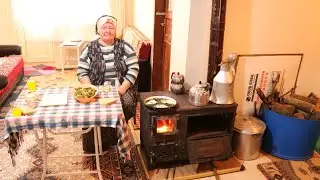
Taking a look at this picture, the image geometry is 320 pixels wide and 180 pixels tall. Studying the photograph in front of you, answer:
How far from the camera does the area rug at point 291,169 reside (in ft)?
7.18

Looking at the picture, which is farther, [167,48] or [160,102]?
[167,48]

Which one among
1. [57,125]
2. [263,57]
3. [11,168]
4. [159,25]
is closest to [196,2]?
[263,57]

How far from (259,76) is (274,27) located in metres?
0.42

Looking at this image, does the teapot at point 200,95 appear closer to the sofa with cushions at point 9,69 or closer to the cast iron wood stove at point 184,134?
the cast iron wood stove at point 184,134

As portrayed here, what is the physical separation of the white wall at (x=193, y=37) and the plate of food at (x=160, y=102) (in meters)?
0.39

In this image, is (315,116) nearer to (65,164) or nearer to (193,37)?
(193,37)

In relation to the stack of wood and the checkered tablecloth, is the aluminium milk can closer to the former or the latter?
the stack of wood

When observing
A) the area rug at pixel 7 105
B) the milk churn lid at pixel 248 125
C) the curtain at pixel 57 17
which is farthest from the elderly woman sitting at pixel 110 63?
the curtain at pixel 57 17

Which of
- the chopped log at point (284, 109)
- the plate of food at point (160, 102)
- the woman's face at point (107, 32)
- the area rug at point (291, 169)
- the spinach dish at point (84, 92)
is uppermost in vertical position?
the woman's face at point (107, 32)

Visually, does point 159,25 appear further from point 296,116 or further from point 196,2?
point 296,116

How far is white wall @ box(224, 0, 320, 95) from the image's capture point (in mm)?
2242

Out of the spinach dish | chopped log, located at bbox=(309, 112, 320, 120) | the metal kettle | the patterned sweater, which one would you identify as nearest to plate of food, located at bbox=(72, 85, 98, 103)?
the spinach dish

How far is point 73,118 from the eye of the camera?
166cm

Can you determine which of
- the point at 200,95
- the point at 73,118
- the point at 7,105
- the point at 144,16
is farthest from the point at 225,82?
the point at 7,105
